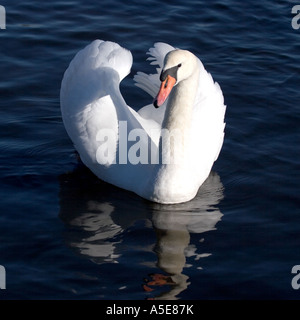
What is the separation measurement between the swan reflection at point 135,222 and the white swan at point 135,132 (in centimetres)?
17

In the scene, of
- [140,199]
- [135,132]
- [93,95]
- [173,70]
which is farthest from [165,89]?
[140,199]

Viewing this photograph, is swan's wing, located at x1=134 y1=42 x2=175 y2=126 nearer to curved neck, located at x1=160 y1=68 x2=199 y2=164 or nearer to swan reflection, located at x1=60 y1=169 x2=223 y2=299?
swan reflection, located at x1=60 y1=169 x2=223 y2=299

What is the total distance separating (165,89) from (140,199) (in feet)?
5.86

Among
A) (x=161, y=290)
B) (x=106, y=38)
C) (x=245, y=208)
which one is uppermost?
(x=106, y=38)

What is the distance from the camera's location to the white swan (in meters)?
9.70

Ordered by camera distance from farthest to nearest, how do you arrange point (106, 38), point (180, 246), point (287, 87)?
point (106, 38), point (287, 87), point (180, 246)

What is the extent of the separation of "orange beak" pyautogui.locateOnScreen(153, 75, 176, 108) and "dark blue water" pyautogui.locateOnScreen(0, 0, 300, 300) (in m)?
1.60

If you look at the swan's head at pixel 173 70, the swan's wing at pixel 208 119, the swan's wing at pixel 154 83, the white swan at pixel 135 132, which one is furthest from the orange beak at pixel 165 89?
the swan's wing at pixel 154 83

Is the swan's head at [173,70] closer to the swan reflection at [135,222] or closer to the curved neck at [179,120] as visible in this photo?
the curved neck at [179,120]

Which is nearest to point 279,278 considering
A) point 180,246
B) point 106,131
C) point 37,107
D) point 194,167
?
point 180,246

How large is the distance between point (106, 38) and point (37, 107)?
2614 millimetres

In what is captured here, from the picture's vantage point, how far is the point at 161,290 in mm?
8461

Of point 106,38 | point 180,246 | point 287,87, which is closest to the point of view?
point 180,246

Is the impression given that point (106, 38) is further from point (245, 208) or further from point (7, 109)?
point (245, 208)
